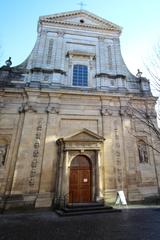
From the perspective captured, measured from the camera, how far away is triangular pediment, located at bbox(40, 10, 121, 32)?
50.7 feet

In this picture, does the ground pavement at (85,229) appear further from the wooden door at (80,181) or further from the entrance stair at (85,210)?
the wooden door at (80,181)

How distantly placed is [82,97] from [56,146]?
13.2 feet

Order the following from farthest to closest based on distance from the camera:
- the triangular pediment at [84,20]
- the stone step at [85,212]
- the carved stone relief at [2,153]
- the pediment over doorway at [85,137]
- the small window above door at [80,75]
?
1. the triangular pediment at [84,20]
2. the small window above door at [80,75]
3. the pediment over doorway at [85,137]
4. the carved stone relief at [2,153]
5. the stone step at [85,212]

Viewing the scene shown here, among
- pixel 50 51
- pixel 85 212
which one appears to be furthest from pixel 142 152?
pixel 50 51

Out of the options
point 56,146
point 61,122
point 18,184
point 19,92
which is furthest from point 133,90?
point 18,184

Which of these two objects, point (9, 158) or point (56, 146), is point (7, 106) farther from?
point (56, 146)

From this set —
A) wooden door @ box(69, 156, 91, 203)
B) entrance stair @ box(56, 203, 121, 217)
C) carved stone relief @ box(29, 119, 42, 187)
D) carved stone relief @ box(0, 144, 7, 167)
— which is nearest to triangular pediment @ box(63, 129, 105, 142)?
wooden door @ box(69, 156, 91, 203)

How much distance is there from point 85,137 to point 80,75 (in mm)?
5461

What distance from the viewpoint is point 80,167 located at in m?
10.7

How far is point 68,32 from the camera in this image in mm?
15188

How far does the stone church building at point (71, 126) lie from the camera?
1003cm

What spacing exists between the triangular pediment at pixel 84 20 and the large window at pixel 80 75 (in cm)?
434

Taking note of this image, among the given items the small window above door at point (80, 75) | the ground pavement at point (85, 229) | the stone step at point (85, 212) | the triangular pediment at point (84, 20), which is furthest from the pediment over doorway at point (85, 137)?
the triangular pediment at point (84, 20)

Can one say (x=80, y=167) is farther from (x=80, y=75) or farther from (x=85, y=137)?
(x=80, y=75)
